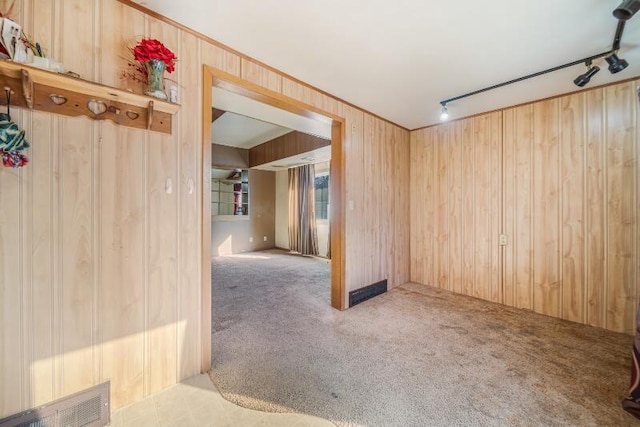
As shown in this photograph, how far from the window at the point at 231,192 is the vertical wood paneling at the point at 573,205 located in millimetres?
6113

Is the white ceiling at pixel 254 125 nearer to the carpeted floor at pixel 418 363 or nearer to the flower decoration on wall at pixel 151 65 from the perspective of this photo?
the flower decoration on wall at pixel 151 65

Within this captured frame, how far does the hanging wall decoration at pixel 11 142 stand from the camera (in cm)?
103

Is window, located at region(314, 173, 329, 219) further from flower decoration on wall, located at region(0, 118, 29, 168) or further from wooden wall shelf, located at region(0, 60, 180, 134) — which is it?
flower decoration on wall, located at region(0, 118, 29, 168)

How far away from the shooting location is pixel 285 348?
2041mm

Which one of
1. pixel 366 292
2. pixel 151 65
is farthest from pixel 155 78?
pixel 366 292

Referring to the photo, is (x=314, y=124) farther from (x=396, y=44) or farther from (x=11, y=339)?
A: (x=11, y=339)

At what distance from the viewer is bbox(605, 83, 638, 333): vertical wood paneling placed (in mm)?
2244

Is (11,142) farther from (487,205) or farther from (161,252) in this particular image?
(487,205)

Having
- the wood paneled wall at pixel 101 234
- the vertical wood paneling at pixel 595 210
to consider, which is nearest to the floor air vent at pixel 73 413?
the wood paneled wall at pixel 101 234

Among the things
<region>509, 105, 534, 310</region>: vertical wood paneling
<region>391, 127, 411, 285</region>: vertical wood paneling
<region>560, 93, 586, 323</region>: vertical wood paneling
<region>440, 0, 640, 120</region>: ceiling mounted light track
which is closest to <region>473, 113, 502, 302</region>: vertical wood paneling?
<region>509, 105, 534, 310</region>: vertical wood paneling

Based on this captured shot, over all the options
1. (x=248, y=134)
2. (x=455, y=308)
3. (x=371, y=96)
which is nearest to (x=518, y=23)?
(x=371, y=96)

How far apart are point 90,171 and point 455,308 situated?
3.51m

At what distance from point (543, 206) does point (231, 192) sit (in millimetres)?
6285

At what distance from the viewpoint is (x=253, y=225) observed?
6816 mm
